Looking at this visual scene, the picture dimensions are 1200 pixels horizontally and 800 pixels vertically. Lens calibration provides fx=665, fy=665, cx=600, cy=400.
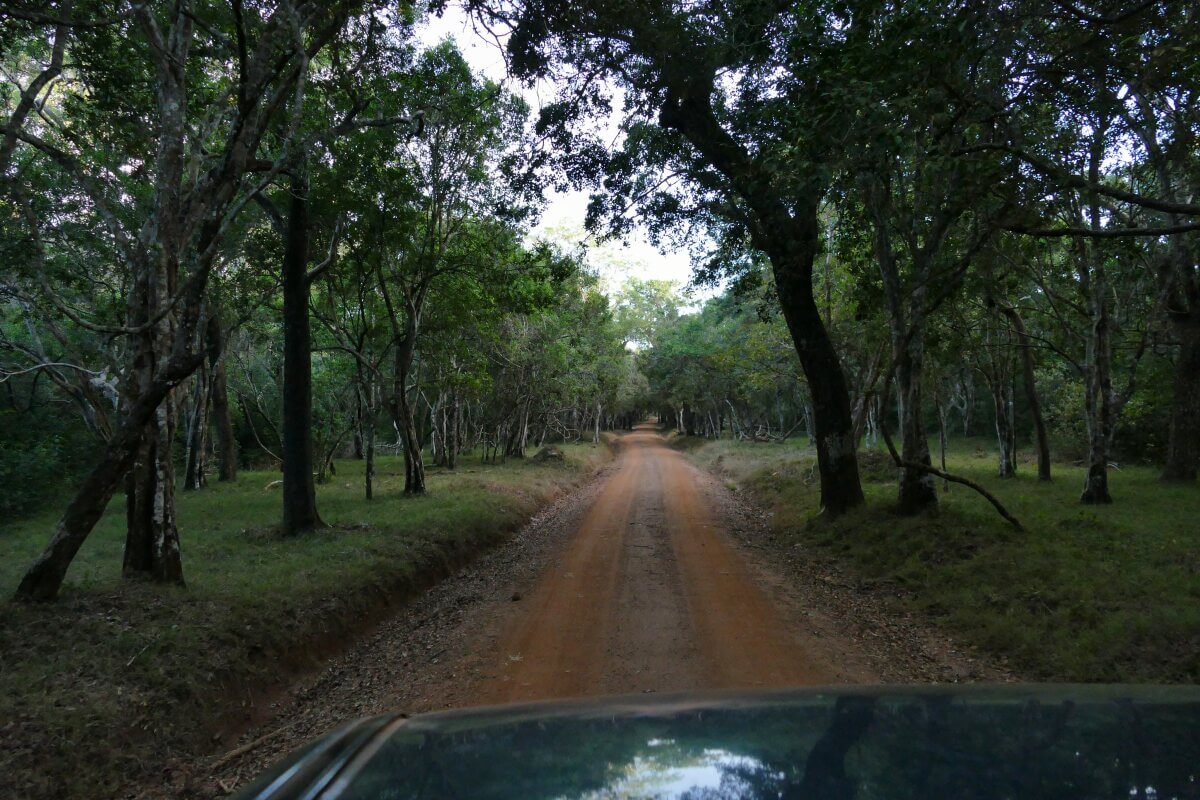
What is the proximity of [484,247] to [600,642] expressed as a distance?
38.2 ft

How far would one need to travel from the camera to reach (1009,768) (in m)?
1.92

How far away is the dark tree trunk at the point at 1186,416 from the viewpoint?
14953 mm

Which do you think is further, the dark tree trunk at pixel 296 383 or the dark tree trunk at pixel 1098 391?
the dark tree trunk at pixel 1098 391

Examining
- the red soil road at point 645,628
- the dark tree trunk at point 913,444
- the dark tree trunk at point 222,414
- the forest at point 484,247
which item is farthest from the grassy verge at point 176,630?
the dark tree trunk at point 222,414

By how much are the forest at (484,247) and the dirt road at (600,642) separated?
782 millimetres

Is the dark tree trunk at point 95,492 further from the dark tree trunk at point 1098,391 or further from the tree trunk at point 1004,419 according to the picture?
the tree trunk at point 1004,419

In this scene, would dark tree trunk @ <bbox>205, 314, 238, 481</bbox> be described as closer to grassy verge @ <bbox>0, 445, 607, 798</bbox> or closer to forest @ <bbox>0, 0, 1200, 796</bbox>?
forest @ <bbox>0, 0, 1200, 796</bbox>

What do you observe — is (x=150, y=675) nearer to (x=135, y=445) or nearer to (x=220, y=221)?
(x=135, y=445)

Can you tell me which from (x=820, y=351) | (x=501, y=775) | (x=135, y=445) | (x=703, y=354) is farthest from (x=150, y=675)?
(x=703, y=354)

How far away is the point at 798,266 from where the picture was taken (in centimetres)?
1199

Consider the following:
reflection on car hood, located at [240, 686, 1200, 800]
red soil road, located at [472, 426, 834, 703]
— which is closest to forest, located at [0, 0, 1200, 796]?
red soil road, located at [472, 426, 834, 703]

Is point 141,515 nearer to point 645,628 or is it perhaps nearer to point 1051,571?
point 645,628

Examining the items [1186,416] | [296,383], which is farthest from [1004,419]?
[296,383]

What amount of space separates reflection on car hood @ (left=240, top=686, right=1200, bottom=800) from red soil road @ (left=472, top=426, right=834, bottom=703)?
10.3 ft
